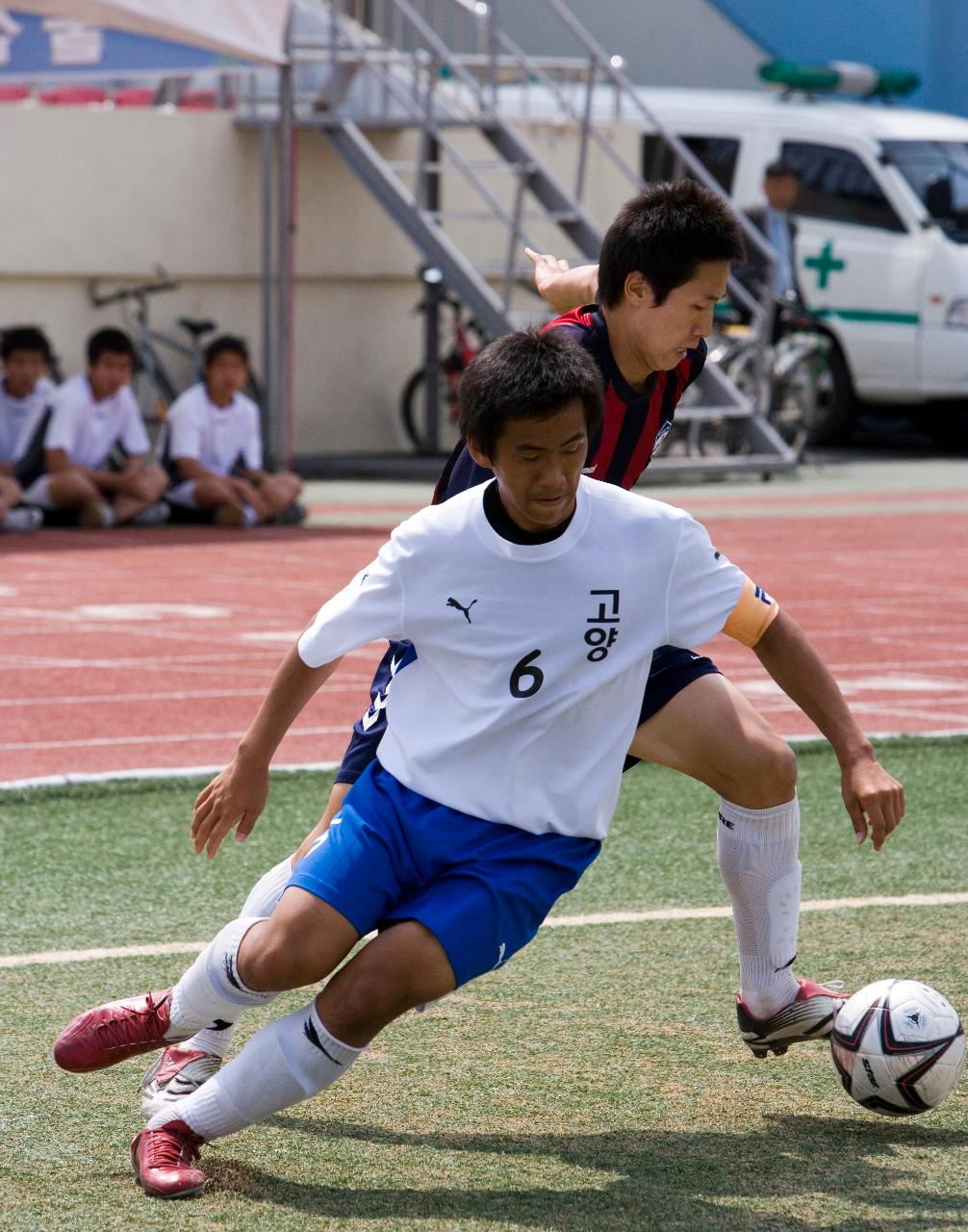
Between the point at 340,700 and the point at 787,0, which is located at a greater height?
the point at 787,0

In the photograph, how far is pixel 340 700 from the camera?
834 centimetres

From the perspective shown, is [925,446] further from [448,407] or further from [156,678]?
[156,678]

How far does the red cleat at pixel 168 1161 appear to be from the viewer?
3412mm

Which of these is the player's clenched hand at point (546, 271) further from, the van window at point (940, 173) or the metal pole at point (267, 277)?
the van window at point (940, 173)

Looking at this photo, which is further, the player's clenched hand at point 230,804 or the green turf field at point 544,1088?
the player's clenched hand at point 230,804

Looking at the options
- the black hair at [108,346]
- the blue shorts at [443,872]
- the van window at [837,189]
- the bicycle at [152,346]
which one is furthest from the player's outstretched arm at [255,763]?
the van window at [837,189]

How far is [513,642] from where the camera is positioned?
3.51 meters

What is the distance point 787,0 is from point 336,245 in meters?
9.70

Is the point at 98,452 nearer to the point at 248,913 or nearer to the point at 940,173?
the point at 940,173

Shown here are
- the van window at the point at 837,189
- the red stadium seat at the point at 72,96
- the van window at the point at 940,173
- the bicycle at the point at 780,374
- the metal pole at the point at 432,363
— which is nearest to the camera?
the bicycle at the point at 780,374

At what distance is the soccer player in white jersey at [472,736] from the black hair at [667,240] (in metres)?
0.56

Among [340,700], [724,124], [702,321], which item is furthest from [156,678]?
[724,124]

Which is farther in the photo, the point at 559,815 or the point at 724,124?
the point at 724,124

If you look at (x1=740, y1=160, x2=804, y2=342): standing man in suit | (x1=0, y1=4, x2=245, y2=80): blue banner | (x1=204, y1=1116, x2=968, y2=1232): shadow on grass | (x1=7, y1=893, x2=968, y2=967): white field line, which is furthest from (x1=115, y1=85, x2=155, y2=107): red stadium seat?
(x1=204, y1=1116, x2=968, y2=1232): shadow on grass
